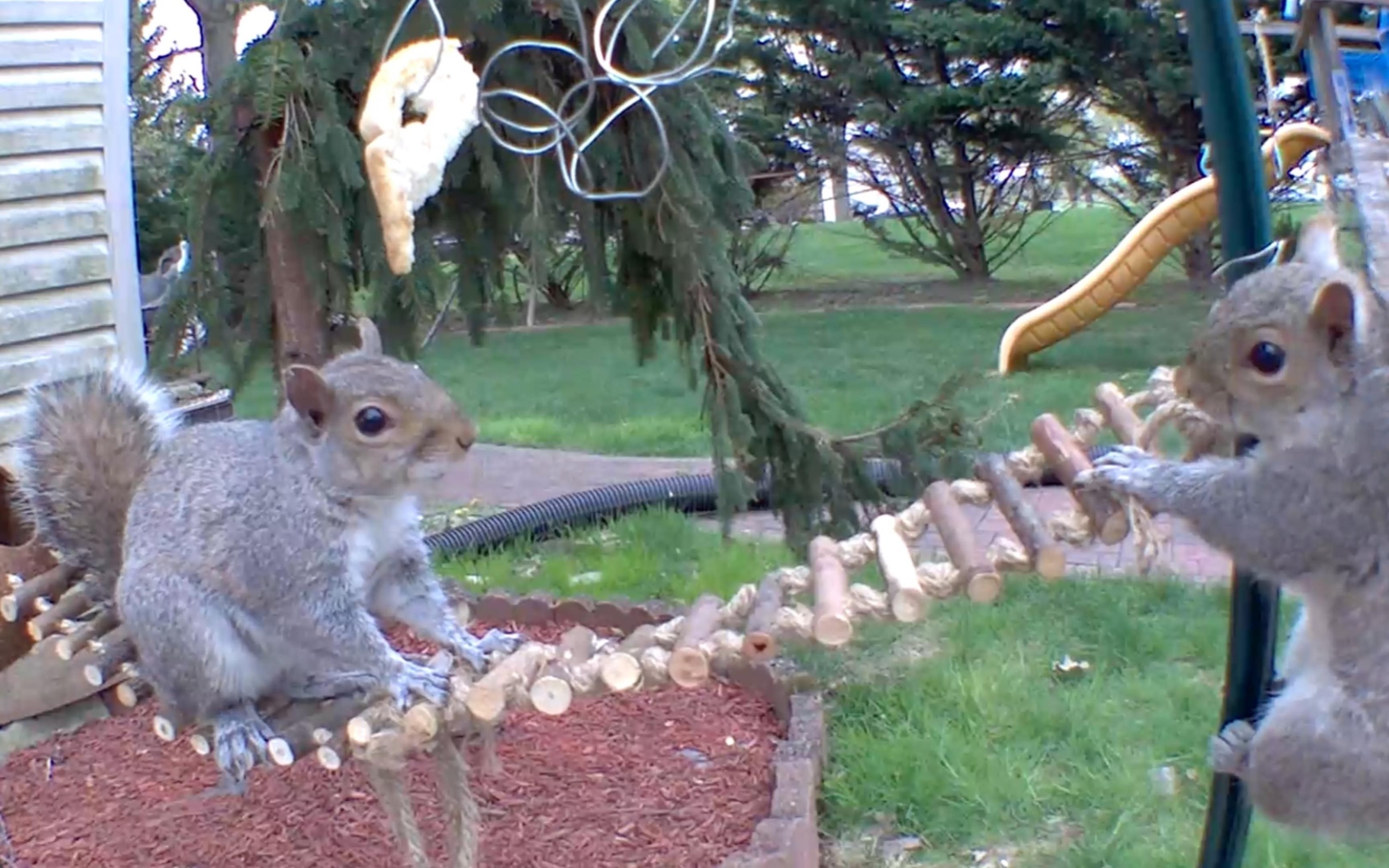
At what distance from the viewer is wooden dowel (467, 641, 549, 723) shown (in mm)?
1594

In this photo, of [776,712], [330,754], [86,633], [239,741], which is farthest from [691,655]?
[776,712]

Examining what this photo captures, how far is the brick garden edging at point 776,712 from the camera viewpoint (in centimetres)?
223

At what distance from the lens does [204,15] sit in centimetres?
312

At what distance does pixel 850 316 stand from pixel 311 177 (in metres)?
6.77

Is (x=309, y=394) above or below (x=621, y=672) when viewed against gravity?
above

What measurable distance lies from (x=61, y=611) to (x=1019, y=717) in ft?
5.86

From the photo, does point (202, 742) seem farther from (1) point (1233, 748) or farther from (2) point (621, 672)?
(1) point (1233, 748)

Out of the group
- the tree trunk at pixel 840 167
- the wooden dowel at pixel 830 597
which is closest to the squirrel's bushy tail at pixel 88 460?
the wooden dowel at pixel 830 597

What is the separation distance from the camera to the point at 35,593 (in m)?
2.08

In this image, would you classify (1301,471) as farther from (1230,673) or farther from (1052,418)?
(1052,418)

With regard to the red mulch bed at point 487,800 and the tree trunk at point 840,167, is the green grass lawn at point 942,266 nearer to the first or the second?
the tree trunk at point 840,167

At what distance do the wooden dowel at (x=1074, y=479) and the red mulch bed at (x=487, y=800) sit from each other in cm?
98

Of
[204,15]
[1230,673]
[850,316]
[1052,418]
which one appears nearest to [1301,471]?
[1230,673]

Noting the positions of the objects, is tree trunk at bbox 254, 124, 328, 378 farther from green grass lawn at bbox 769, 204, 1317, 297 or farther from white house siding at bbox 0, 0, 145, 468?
green grass lawn at bbox 769, 204, 1317, 297
